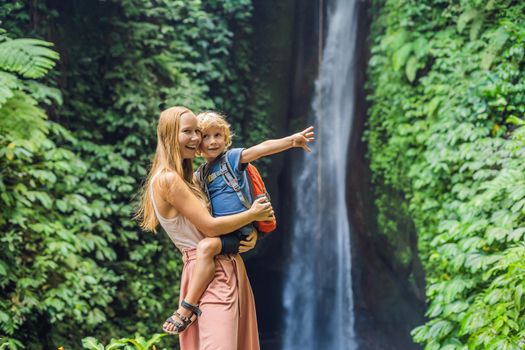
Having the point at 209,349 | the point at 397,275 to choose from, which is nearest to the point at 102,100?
the point at 397,275

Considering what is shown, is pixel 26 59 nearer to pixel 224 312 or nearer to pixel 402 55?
pixel 224 312

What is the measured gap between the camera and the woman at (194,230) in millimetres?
3365

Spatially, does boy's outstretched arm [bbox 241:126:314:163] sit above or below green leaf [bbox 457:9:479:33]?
below

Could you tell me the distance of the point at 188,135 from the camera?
3.45m

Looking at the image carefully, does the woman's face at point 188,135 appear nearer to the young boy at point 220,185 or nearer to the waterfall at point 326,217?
the young boy at point 220,185

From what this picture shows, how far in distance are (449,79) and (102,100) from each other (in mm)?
4130

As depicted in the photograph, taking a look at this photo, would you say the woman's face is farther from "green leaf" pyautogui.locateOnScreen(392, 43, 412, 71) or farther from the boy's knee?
"green leaf" pyautogui.locateOnScreen(392, 43, 412, 71)

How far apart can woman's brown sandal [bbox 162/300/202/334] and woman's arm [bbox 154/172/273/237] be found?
1.16ft

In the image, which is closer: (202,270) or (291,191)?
(202,270)

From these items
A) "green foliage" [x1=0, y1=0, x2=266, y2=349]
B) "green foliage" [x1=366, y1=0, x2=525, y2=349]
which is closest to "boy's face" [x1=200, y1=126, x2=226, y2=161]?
"green foliage" [x1=366, y1=0, x2=525, y2=349]

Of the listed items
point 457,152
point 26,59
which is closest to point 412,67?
point 457,152

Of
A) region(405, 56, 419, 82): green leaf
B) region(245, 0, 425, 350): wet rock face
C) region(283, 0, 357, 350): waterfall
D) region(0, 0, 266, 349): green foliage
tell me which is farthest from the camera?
region(283, 0, 357, 350): waterfall

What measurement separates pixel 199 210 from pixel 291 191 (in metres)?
8.36

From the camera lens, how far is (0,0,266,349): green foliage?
6379 mm
